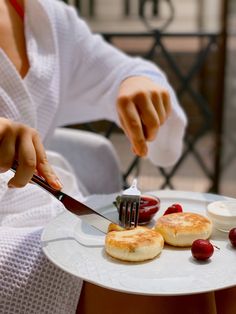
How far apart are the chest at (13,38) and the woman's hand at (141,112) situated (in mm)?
235

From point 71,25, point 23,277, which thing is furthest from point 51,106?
point 23,277

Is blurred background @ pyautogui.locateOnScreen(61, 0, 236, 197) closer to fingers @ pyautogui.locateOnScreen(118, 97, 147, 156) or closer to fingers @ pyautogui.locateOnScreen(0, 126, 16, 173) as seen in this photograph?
fingers @ pyautogui.locateOnScreen(118, 97, 147, 156)

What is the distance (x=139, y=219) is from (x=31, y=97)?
1.27 feet

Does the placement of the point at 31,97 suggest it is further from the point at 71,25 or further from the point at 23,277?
the point at 23,277

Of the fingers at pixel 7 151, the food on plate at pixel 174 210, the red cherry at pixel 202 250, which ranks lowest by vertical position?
the food on plate at pixel 174 210

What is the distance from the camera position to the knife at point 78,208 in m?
0.82

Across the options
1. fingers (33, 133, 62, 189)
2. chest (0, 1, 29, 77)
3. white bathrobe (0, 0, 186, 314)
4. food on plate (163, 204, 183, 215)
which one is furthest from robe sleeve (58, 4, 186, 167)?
fingers (33, 133, 62, 189)

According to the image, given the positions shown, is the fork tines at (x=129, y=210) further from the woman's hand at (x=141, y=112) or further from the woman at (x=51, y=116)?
the woman's hand at (x=141, y=112)

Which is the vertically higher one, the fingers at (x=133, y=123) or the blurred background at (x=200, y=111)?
the fingers at (x=133, y=123)

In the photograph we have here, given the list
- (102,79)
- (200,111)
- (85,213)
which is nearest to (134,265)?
(85,213)

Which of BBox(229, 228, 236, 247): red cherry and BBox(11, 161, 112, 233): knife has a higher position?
BBox(11, 161, 112, 233): knife

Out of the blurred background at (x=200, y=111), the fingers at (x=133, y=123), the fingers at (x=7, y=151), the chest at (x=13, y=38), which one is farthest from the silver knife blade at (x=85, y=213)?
the blurred background at (x=200, y=111)

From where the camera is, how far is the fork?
0.86 meters

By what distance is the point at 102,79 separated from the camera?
1344 millimetres
